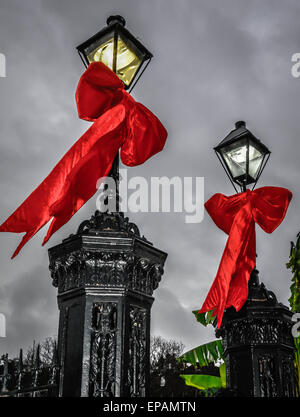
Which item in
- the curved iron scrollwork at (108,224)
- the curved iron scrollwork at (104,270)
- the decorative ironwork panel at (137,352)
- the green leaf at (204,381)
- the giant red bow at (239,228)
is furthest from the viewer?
the green leaf at (204,381)

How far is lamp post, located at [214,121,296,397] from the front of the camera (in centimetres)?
526

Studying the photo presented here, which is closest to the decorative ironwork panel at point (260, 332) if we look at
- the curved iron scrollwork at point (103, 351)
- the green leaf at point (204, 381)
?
the curved iron scrollwork at point (103, 351)

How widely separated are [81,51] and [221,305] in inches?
115

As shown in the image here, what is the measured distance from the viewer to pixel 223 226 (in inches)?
243

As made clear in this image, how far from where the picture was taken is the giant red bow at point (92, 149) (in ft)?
11.2

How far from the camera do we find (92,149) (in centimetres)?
375

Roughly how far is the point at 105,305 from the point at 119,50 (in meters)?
2.36

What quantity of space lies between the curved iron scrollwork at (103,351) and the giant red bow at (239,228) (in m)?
2.23

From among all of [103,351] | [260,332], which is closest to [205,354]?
[260,332]

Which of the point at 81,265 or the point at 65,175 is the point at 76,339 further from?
the point at 65,175

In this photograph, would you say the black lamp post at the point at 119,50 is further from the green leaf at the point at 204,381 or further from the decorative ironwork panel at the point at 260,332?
the green leaf at the point at 204,381

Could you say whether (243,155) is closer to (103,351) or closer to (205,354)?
(103,351)

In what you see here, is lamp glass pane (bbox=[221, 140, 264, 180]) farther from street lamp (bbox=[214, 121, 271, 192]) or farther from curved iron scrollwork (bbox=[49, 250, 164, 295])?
curved iron scrollwork (bbox=[49, 250, 164, 295])
